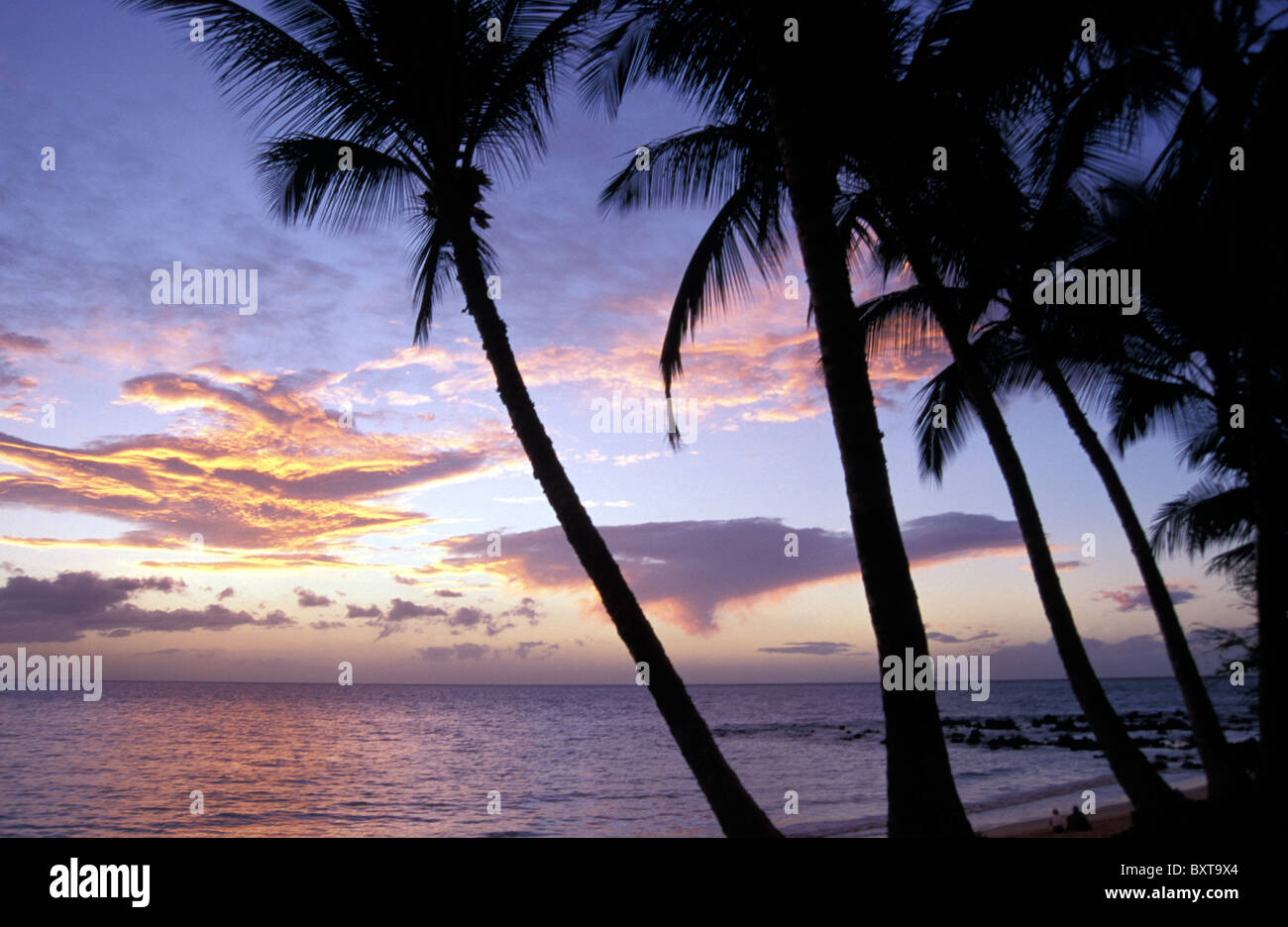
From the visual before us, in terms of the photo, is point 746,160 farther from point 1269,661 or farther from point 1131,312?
point 1269,661

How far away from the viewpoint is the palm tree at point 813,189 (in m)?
5.12

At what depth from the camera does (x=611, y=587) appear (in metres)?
5.93

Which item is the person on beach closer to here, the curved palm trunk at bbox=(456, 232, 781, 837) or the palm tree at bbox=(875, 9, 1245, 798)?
the palm tree at bbox=(875, 9, 1245, 798)

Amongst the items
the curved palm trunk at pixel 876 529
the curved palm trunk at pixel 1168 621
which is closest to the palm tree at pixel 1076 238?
the curved palm trunk at pixel 1168 621

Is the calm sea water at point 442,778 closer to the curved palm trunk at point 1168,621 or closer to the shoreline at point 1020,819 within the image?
the shoreline at point 1020,819

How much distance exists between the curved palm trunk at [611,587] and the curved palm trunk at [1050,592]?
15.0ft

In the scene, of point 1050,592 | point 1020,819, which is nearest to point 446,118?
point 1050,592

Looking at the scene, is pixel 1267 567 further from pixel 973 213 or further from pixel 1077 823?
pixel 1077 823

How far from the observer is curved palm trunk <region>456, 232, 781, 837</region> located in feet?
18.4

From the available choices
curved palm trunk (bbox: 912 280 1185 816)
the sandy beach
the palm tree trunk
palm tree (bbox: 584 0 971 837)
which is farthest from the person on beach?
palm tree (bbox: 584 0 971 837)

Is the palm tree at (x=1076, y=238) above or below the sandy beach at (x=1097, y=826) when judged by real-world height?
above
